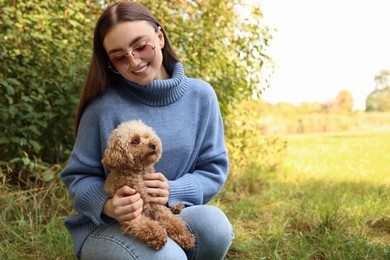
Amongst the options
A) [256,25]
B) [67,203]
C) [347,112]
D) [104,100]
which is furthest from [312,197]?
[347,112]

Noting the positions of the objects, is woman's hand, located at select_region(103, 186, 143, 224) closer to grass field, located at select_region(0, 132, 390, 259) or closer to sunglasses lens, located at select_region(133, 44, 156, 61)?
sunglasses lens, located at select_region(133, 44, 156, 61)

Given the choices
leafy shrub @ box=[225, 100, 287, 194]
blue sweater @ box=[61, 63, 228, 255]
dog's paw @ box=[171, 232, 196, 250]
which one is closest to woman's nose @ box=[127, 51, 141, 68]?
blue sweater @ box=[61, 63, 228, 255]

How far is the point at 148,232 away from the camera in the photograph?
1953 mm

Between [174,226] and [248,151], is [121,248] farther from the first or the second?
[248,151]

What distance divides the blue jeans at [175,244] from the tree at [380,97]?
12.1 m

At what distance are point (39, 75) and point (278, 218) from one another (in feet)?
7.61

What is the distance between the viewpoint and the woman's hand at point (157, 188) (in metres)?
2.07

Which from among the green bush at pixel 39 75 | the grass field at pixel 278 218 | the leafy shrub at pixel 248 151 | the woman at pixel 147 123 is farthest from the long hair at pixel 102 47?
the leafy shrub at pixel 248 151

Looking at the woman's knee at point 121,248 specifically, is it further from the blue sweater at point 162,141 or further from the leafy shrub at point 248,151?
the leafy shrub at point 248,151

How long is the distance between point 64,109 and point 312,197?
2577 millimetres

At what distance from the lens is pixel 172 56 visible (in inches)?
100

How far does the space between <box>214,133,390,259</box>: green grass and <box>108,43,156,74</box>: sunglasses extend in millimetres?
1450

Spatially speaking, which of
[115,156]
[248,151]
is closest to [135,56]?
[115,156]

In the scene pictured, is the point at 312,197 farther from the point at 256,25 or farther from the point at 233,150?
the point at 256,25
